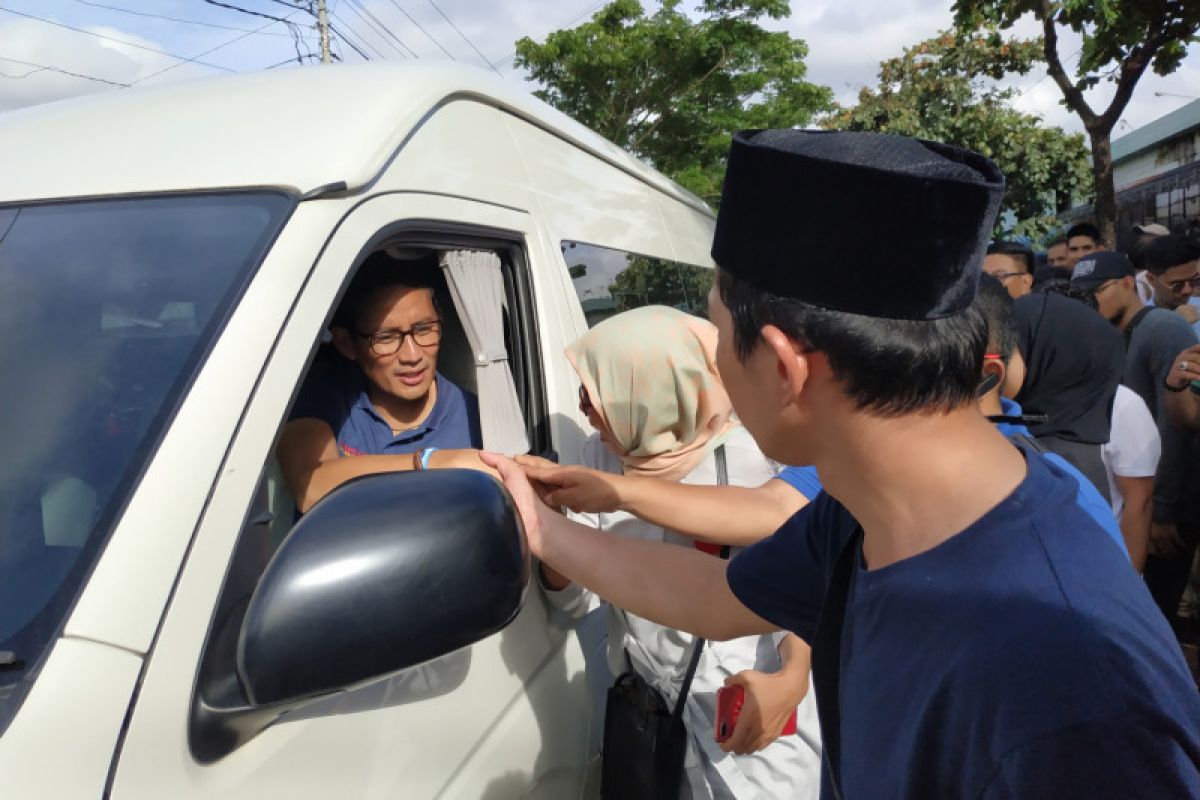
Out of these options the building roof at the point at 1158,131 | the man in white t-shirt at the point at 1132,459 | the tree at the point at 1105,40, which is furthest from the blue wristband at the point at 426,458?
the building roof at the point at 1158,131

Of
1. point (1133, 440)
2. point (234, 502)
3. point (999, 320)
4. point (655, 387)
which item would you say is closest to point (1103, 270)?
point (1133, 440)

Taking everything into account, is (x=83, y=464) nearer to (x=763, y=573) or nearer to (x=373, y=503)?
(x=373, y=503)

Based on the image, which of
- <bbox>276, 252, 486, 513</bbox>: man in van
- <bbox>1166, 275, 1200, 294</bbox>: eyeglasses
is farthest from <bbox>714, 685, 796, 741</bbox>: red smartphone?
<bbox>1166, 275, 1200, 294</bbox>: eyeglasses

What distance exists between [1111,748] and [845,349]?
449 millimetres

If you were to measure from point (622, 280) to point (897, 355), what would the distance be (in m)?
2.07

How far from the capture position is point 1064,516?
37.2 inches

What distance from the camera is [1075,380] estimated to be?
3.52 m

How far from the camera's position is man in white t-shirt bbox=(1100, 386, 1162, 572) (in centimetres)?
355

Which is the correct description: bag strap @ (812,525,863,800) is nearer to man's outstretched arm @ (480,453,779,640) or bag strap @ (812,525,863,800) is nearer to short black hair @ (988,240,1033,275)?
man's outstretched arm @ (480,453,779,640)

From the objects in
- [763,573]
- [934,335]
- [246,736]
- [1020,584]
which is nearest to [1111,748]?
[1020,584]

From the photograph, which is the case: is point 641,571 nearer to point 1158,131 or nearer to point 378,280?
point 378,280

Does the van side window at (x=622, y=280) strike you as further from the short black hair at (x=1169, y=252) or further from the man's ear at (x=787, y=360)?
the short black hair at (x=1169, y=252)

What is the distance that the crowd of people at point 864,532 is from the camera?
86cm

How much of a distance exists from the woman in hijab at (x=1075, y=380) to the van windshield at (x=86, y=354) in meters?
3.08
